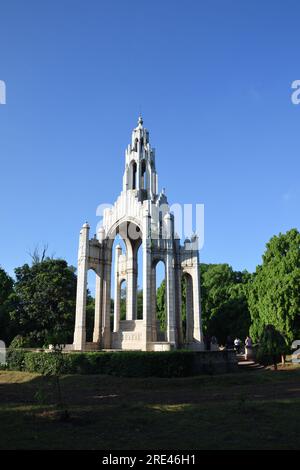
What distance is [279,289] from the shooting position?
32.6m

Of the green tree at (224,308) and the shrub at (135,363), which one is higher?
the green tree at (224,308)

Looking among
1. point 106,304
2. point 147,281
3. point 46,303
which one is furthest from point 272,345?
point 46,303

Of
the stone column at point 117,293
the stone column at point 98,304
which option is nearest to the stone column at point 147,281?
the stone column at point 98,304

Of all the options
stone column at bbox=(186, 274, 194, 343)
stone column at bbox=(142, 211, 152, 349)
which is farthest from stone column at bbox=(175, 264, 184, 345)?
stone column at bbox=(142, 211, 152, 349)

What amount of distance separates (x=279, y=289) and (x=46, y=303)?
2143 cm

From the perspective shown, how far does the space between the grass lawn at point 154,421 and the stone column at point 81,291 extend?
9.17 m

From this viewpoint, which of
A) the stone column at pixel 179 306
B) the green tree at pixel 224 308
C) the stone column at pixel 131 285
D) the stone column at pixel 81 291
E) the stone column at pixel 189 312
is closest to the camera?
the stone column at pixel 81 291

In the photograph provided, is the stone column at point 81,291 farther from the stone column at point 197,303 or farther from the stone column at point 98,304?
the stone column at point 197,303

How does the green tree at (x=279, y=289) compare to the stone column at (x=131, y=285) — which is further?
the green tree at (x=279, y=289)

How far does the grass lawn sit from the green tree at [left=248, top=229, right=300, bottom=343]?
544 inches

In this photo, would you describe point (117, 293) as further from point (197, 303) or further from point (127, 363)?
point (127, 363)

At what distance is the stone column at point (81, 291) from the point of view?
28266mm
